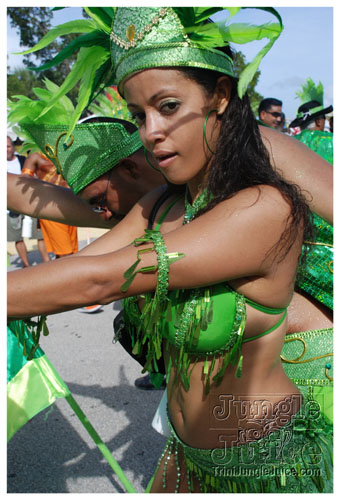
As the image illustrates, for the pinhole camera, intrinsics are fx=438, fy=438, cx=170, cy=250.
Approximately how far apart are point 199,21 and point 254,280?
0.76 meters

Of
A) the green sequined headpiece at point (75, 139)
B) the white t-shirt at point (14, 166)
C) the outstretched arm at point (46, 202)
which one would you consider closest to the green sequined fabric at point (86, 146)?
the green sequined headpiece at point (75, 139)

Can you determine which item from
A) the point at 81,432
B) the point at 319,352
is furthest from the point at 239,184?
the point at 81,432

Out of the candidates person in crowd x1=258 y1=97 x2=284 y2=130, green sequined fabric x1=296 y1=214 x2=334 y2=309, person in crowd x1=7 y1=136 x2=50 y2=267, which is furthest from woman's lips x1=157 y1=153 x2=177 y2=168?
person in crowd x1=7 y1=136 x2=50 y2=267

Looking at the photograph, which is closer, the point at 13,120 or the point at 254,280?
the point at 254,280

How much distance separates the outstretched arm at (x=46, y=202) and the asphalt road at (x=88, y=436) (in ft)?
3.04

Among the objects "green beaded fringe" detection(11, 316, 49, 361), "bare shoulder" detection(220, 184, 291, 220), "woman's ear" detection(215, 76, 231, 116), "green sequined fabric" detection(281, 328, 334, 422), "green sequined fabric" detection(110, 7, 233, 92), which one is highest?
"green sequined fabric" detection(110, 7, 233, 92)

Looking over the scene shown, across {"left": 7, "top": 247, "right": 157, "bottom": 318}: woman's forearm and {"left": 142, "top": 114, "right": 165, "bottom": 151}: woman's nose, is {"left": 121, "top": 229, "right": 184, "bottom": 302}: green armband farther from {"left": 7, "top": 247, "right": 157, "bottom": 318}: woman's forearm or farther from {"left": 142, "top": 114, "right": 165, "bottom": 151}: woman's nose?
{"left": 142, "top": 114, "right": 165, "bottom": 151}: woman's nose

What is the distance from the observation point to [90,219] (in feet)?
7.18

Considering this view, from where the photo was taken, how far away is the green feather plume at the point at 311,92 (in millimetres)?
3914

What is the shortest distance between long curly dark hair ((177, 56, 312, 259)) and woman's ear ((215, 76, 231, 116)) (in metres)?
0.01

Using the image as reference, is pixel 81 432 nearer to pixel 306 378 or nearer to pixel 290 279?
pixel 306 378

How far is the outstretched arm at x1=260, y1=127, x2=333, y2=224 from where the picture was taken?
145cm

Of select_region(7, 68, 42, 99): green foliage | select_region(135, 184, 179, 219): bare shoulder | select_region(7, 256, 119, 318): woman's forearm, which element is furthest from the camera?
select_region(7, 68, 42, 99): green foliage

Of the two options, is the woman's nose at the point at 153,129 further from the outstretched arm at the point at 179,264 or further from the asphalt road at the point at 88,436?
the asphalt road at the point at 88,436
